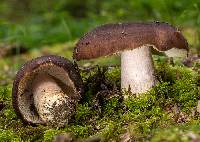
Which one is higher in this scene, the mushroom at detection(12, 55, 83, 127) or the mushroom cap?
the mushroom cap

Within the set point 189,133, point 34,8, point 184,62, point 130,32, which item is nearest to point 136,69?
point 130,32

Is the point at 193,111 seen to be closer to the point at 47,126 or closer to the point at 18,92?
the point at 47,126

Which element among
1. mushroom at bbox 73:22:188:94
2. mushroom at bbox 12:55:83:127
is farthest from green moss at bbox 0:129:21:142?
mushroom at bbox 73:22:188:94

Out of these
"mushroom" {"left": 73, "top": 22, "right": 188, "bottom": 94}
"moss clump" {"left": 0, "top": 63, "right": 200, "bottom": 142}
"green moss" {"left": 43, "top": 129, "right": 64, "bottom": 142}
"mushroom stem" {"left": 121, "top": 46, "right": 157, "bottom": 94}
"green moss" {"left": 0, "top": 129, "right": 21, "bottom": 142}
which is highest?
"mushroom" {"left": 73, "top": 22, "right": 188, "bottom": 94}

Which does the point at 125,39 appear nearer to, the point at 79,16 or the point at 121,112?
the point at 121,112

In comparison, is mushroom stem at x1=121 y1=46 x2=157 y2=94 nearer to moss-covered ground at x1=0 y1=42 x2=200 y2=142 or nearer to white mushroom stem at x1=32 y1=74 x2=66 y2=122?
moss-covered ground at x1=0 y1=42 x2=200 y2=142

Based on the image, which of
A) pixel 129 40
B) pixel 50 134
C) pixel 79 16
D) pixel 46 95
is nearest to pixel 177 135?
pixel 129 40
